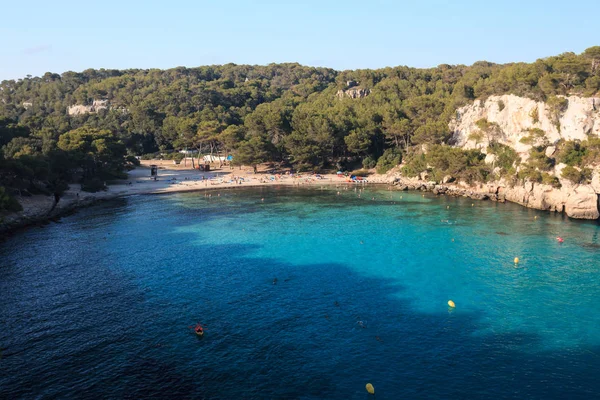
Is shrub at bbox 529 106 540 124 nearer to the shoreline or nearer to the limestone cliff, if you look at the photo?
the limestone cliff

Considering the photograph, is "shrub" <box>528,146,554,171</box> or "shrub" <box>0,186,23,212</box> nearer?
"shrub" <box>0,186,23,212</box>

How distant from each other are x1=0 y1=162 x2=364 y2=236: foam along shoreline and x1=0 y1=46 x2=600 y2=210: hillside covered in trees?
246 cm

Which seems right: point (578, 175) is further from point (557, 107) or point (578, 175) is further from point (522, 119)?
point (522, 119)

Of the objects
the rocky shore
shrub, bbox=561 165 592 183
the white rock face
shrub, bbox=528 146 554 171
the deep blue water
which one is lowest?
the deep blue water

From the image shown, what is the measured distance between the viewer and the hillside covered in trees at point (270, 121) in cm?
7269

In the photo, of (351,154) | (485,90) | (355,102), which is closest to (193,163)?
(351,154)

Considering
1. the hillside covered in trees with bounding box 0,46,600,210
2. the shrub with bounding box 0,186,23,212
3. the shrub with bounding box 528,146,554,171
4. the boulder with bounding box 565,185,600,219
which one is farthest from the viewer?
the hillside covered in trees with bounding box 0,46,600,210

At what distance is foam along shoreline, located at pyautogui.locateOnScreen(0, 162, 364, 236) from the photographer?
60.1m

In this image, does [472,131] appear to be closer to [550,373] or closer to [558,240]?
[558,240]

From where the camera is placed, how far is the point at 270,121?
10800cm

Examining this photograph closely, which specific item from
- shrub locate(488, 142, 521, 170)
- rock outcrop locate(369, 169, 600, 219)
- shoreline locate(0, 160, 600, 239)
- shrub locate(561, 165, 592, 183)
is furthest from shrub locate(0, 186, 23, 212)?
shrub locate(488, 142, 521, 170)

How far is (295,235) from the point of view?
52.5 meters

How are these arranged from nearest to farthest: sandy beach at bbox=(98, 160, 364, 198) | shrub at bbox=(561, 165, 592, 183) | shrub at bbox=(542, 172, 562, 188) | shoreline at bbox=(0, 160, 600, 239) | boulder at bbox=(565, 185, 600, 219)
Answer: boulder at bbox=(565, 185, 600, 219), shoreline at bbox=(0, 160, 600, 239), shrub at bbox=(561, 165, 592, 183), shrub at bbox=(542, 172, 562, 188), sandy beach at bbox=(98, 160, 364, 198)

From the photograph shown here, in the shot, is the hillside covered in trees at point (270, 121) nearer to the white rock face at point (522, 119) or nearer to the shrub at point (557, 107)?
the shrub at point (557, 107)
